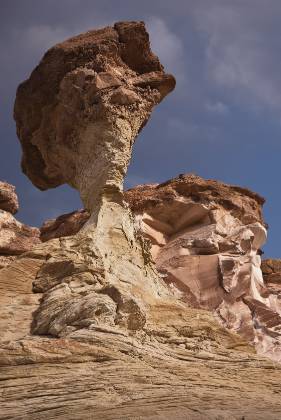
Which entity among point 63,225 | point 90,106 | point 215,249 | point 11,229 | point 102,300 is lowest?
point 102,300

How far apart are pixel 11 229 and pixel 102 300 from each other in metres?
12.8

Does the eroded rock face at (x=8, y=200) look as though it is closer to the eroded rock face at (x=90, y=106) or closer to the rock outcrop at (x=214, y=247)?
the rock outcrop at (x=214, y=247)

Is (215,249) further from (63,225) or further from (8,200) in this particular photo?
(8,200)

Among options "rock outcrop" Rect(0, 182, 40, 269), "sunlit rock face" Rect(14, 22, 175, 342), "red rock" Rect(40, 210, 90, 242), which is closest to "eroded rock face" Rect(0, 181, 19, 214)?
"rock outcrop" Rect(0, 182, 40, 269)

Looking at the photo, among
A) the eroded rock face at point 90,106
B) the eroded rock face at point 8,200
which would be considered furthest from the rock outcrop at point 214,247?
the eroded rock face at point 90,106

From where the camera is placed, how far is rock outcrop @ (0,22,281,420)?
7.09m

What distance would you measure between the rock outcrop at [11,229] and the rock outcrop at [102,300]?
142 inches

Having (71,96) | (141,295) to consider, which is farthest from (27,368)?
(71,96)

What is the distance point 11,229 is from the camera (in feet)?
70.0

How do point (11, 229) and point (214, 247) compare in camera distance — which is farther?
point (214, 247)

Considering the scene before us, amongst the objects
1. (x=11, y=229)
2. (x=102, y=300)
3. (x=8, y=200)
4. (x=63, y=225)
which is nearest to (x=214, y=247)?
(x=63, y=225)

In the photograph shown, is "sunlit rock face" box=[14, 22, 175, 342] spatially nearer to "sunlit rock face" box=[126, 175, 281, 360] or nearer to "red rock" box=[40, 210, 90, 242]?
"sunlit rock face" box=[126, 175, 281, 360]

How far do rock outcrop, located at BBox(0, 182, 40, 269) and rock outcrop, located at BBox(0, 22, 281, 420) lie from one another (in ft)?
11.8

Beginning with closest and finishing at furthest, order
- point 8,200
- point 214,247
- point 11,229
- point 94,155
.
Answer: point 94,155 → point 11,229 → point 8,200 → point 214,247
